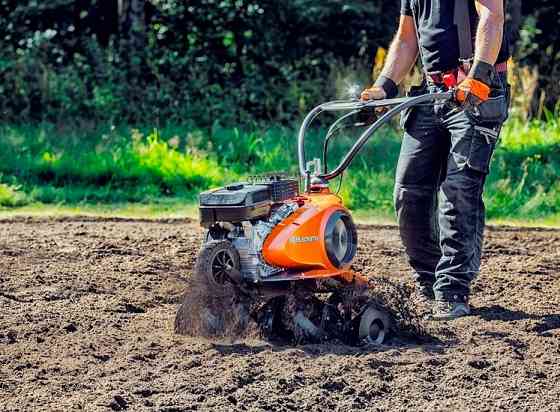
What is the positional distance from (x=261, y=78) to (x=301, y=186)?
26.6 ft

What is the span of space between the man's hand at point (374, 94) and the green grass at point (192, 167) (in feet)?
10.1

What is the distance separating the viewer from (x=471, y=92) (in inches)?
233

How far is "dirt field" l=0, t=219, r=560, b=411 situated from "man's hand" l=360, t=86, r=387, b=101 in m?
1.23

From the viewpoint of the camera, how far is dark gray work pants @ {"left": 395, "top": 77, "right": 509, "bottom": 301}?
20.5 ft

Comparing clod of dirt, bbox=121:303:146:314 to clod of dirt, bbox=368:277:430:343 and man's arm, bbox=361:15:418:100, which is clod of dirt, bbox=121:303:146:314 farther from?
man's arm, bbox=361:15:418:100

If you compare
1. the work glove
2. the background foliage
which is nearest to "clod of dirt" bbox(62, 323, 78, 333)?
the work glove

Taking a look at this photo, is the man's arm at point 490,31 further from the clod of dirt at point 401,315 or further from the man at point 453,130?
the clod of dirt at point 401,315

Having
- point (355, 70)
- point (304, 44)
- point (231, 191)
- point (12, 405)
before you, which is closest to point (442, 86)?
point (231, 191)

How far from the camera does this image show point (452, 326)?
240 inches

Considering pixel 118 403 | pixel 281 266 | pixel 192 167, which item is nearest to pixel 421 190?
pixel 281 266

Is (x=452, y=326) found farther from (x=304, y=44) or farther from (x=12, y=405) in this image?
(x=304, y=44)

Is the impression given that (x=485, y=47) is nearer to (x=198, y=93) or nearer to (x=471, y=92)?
(x=471, y=92)

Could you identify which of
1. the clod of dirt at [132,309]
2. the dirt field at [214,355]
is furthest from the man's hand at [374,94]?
the clod of dirt at [132,309]

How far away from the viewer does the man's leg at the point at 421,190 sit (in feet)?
21.3
